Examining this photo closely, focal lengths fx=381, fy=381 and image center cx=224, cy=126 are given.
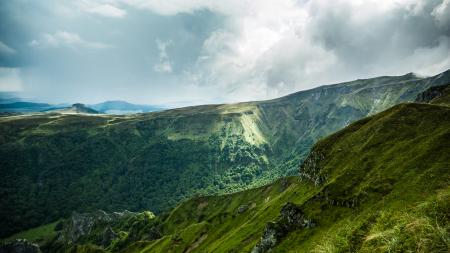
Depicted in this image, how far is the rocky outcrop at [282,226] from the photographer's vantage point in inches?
4075

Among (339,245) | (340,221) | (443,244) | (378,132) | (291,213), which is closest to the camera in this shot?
(443,244)

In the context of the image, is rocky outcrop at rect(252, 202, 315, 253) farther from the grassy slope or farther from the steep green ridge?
the grassy slope

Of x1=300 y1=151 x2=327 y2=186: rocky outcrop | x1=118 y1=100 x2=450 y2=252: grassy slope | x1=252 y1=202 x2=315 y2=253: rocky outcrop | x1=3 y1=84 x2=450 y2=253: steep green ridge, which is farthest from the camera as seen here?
x1=300 y1=151 x2=327 y2=186: rocky outcrop

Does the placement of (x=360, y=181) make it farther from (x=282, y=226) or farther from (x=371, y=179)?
(x=282, y=226)

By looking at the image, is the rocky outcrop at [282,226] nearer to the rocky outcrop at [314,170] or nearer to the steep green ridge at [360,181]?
the steep green ridge at [360,181]

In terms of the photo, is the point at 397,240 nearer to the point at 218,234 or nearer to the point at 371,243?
the point at 371,243

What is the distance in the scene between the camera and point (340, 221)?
9331 centimetres

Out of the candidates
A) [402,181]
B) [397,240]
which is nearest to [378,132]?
[402,181]

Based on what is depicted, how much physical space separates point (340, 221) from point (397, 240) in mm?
73864

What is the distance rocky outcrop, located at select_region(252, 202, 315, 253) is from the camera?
4075 inches

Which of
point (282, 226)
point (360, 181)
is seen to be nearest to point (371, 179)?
point (360, 181)

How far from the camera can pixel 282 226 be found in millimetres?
105812

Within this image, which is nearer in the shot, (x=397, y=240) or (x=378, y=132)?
(x=397, y=240)

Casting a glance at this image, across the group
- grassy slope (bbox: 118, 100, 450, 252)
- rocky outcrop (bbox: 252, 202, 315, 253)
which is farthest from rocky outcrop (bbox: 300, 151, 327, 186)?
rocky outcrop (bbox: 252, 202, 315, 253)
